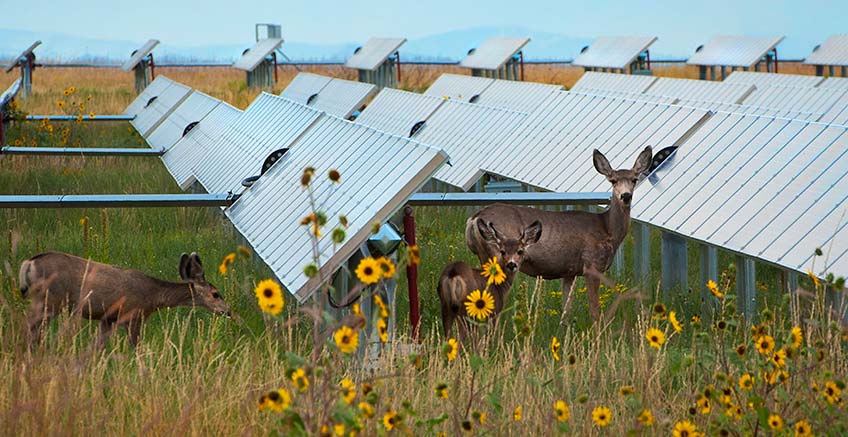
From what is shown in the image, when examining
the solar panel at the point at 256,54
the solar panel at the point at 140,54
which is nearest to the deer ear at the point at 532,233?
the solar panel at the point at 140,54

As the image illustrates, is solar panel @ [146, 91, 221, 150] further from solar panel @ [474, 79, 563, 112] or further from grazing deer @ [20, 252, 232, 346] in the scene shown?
grazing deer @ [20, 252, 232, 346]

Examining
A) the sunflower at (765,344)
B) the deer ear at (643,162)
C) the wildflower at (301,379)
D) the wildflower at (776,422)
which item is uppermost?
the deer ear at (643,162)

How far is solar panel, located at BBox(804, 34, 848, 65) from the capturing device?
3077 centimetres

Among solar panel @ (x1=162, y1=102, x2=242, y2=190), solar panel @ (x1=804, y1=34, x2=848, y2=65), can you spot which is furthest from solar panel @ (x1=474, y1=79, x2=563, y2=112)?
solar panel @ (x1=804, y1=34, x2=848, y2=65)

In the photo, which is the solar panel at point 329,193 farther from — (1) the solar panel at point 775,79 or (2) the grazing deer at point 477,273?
(1) the solar panel at point 775,79

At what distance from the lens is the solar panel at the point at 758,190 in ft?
23.7

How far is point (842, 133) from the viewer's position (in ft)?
27.1

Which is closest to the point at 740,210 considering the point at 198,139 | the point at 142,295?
the point at 142,295

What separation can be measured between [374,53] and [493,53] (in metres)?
3.05

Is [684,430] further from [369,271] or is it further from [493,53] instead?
[493,53]

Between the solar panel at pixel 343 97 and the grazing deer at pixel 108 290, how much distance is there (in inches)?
456

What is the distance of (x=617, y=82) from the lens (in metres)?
22.7

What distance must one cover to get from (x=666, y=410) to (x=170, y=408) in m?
2.05

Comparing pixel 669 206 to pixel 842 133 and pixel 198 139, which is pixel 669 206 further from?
pixel 198 139
